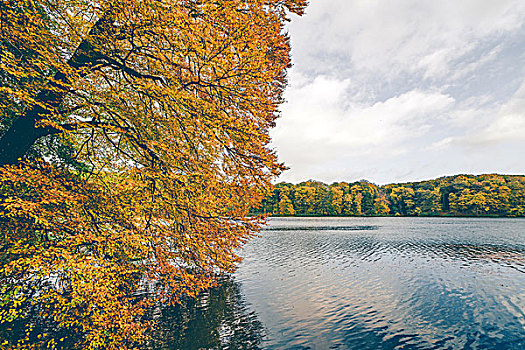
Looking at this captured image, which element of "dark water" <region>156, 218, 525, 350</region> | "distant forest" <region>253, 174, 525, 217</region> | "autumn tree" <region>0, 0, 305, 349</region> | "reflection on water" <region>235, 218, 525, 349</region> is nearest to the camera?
"autumn tree" <region>0, 0, 305, 349</region>

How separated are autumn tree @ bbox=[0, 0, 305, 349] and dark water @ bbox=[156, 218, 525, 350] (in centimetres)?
506

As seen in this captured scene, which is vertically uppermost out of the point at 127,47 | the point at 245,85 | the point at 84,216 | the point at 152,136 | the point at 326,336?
the point at 127,47

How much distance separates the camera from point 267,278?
21.6 meters

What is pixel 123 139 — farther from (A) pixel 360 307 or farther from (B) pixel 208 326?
(A) pixel 360 307

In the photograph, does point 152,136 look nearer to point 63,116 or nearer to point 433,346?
point 63,116

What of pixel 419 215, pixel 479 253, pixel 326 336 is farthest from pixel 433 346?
pixel 419 215

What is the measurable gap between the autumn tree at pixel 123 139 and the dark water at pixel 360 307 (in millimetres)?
5064

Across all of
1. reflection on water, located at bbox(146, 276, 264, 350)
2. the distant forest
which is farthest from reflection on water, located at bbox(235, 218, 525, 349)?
the distant forest

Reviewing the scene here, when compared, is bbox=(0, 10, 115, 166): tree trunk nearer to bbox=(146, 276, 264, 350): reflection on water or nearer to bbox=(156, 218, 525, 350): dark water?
bbox=(146, 276, 264, 350): reflection on water

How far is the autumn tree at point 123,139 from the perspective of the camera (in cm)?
632

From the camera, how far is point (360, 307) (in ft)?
50.9

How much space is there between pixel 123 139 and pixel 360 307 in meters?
15.4

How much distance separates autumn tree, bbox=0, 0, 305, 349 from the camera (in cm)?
632

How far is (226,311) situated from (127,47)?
13.6 metres
